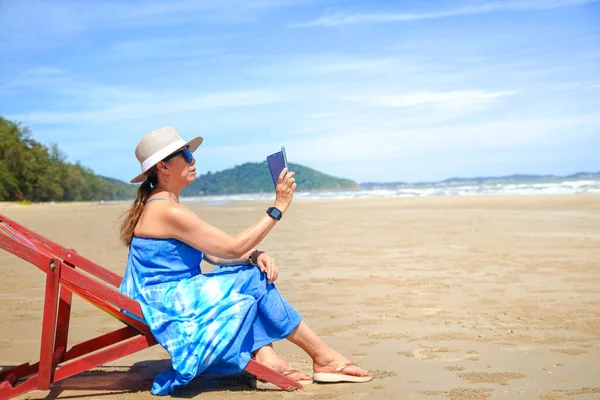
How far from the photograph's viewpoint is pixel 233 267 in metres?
3.66

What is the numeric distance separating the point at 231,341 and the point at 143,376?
3.17 ft

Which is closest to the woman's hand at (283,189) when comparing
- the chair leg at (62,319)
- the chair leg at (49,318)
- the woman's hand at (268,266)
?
the woman's hand at (268,266)

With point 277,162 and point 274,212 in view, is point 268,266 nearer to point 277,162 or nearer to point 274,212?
point 274,212

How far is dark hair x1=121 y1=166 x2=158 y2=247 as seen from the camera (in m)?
3.70

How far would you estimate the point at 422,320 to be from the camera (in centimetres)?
549

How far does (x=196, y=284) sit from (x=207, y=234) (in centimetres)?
29

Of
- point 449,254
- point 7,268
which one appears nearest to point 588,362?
point 449,254

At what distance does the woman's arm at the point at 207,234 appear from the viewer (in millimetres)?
3461

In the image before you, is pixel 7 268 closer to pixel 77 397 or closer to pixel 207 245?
pixel 77 397

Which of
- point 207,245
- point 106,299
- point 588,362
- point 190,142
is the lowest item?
point 588,362

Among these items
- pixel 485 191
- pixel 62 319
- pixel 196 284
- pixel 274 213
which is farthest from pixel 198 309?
pixel 485 191

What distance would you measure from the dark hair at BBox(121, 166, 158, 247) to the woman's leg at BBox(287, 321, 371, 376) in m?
1.11

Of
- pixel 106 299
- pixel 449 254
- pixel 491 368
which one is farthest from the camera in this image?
pixel 449 254

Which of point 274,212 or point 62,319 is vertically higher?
point 274,212
